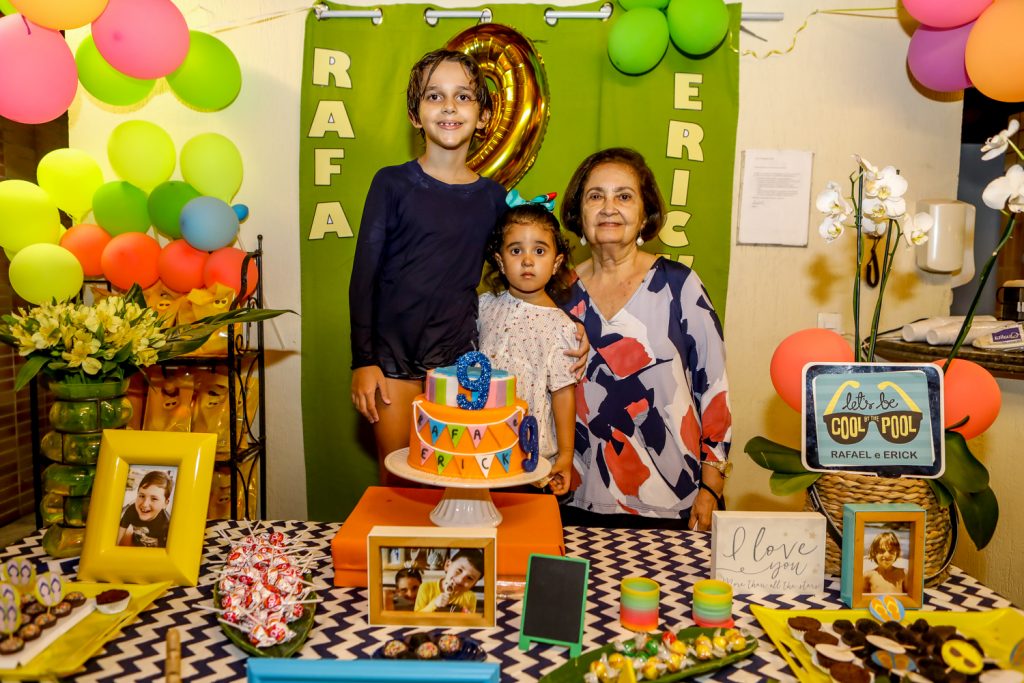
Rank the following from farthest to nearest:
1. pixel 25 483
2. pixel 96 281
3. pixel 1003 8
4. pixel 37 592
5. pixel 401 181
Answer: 1. pixel 25 483
2. pixel 96 281
3. pixel 1003 8
4. pixel 401 181
5. pixel 37 592

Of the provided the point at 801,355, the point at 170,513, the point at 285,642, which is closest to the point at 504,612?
the point at 285,642

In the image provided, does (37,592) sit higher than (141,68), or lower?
lower

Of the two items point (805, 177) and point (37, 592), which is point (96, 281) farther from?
point (805, 177)

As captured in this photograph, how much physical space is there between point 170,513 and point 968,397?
1.43m

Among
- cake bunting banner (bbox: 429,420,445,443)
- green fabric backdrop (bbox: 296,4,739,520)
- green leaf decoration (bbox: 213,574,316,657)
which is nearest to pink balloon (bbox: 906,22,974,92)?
green fabric backdrop (bbox: 296,4,739,520)

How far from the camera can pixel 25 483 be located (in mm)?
4512

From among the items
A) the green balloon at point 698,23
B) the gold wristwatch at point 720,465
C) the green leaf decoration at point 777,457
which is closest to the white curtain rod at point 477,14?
the green balloon at point 698,23

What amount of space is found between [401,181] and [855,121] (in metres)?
2.05

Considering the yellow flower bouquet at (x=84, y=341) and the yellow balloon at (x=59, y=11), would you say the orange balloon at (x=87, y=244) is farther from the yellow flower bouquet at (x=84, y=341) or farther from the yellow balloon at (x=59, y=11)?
the yellow flower bouquet at (x=84, y=341)

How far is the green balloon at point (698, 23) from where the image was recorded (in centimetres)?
285

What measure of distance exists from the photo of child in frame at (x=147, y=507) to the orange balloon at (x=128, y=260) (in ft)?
5.28

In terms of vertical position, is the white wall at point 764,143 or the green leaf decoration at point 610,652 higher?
the white wall at point 764,143

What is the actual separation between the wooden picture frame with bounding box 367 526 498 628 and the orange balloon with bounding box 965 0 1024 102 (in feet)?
7.39

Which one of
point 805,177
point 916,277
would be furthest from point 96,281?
point 916,277
